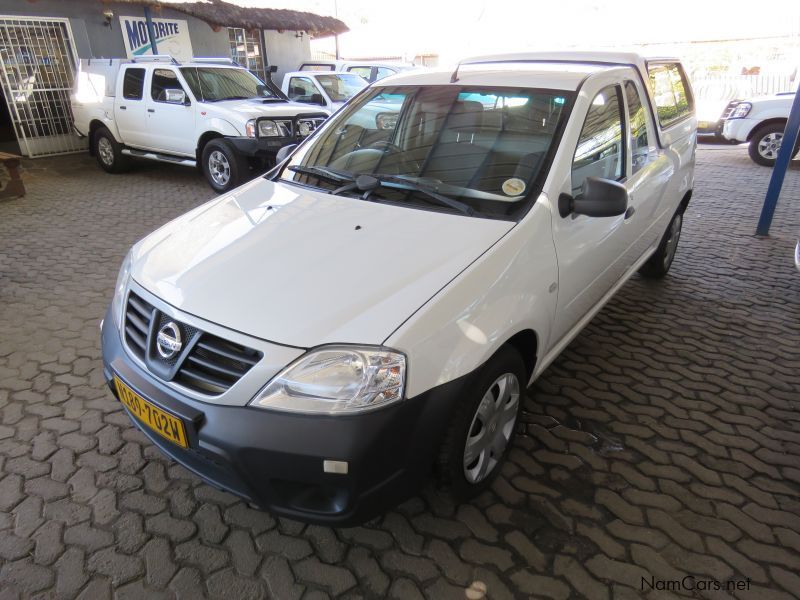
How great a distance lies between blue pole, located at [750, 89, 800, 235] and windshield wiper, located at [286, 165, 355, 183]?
16.7 feet

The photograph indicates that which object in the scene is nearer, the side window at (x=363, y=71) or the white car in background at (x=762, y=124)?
the white car in background at (x=762, y=124)

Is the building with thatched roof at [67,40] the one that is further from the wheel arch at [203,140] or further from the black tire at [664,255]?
the black tire at [664,255]

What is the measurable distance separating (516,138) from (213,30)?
13.1 metres

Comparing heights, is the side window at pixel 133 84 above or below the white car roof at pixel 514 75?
below

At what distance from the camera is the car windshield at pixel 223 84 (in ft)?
26.3

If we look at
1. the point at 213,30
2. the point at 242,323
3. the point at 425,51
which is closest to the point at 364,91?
the point at 242,323

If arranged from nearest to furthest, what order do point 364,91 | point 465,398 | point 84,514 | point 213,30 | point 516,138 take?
point 465,398 → point 84,514 → point 516,138 → point 364,91 → point 213,30

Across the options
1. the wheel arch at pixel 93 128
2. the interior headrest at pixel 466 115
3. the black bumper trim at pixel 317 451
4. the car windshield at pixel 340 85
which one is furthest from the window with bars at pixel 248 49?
the black bumper trim at pixel 317 451

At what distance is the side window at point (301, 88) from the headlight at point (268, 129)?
3.07 m

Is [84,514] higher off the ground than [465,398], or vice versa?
[465,398]

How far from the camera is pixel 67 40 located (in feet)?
33.7

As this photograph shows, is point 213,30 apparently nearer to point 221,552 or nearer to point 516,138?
point 516,138

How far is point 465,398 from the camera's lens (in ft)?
6.31

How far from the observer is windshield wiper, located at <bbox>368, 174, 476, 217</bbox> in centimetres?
232
